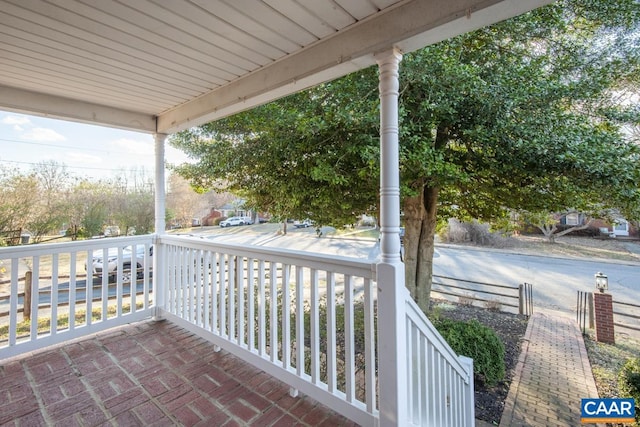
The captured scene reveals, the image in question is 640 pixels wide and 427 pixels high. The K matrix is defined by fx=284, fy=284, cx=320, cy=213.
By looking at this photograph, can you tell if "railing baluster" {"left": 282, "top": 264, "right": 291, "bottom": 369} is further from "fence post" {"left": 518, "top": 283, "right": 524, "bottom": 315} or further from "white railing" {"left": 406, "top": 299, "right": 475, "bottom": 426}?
"fence post" {"left": 518, "top": 283, "right": 524, "bottom": 315}

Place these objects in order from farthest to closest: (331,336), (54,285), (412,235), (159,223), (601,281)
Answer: (412,235) → (601,281) → (159,223) → (54,285) → (331,336)

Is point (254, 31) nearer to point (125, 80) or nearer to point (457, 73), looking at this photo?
point (125, 80)

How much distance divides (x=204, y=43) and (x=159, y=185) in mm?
1920

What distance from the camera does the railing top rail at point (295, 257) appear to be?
152 cm

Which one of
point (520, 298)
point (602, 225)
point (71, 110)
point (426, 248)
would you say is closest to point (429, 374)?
point (426, 248)

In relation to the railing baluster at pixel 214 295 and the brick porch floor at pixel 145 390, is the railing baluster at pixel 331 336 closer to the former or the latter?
the brick porch floor at pixel 145 390

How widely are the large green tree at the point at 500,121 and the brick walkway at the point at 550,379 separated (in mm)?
2433

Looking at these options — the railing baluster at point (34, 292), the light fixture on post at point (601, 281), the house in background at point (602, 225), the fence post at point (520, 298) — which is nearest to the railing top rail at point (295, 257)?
the railing baluster at point (34, 292)

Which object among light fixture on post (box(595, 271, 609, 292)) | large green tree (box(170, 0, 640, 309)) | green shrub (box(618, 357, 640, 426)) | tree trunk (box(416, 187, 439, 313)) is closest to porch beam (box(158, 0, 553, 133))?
large green tree (box(170, 0, 640, 309))

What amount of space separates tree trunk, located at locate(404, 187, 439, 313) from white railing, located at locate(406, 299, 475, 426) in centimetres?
240

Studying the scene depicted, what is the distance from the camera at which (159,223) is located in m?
3.10

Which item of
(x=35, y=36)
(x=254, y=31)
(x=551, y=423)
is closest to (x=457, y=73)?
(x=254, y=31)

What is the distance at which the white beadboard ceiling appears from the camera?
133cm

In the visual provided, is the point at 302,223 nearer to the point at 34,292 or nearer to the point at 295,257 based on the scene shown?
the point at 295,257
